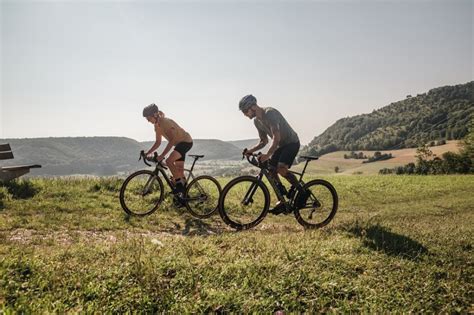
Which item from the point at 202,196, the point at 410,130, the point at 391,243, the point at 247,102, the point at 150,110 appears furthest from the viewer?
the point at 410,130

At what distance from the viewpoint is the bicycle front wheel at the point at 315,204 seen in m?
7.93

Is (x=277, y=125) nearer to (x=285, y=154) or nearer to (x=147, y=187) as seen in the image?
(x=285, y=154)

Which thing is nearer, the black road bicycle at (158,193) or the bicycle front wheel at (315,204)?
the bicycle front wheel at (315,204)

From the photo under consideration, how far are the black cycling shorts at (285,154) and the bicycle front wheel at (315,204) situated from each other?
0.86 m

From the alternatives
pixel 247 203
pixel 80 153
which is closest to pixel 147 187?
pixel 247 203

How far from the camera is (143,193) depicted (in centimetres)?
882

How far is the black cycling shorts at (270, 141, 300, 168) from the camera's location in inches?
301

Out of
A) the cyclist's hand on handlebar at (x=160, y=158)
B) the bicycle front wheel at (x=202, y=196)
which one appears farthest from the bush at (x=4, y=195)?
the bicycle front wheel at (x=202, y=196)

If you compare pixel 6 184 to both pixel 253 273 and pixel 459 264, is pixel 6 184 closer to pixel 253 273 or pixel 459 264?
pixel 253 273

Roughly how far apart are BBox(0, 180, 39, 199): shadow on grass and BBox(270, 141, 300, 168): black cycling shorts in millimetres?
7491

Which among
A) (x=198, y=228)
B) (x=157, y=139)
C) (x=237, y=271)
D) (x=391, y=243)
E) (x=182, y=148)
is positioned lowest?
(x=198, y=228)

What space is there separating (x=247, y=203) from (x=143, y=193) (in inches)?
124

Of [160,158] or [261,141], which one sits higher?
[261,141]

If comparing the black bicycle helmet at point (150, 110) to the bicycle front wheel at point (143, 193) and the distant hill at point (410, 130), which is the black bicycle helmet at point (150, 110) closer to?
the bicycle front wheel at point (143, 193)
